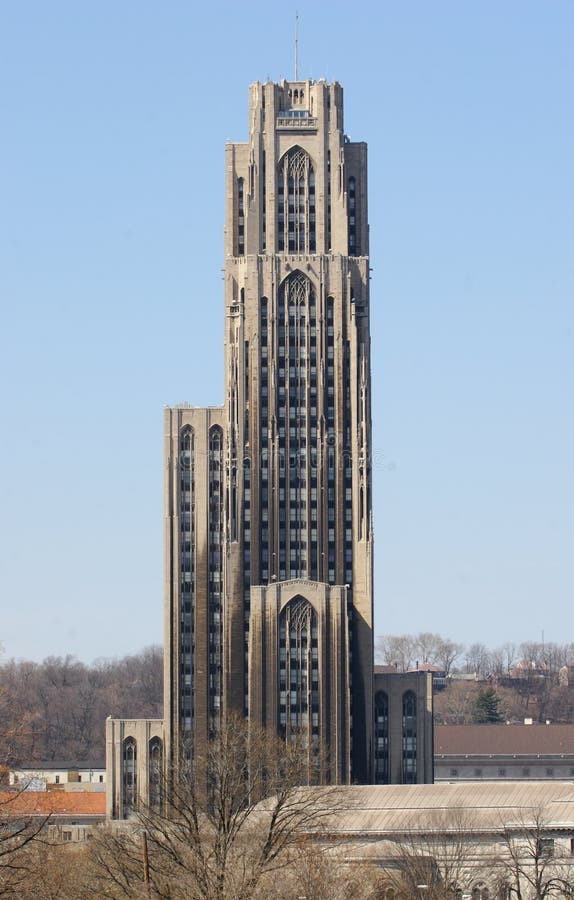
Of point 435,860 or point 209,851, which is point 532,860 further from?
point 209,851

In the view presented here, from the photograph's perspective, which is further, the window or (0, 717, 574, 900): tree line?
the window

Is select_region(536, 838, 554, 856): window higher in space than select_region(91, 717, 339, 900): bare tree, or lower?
lower

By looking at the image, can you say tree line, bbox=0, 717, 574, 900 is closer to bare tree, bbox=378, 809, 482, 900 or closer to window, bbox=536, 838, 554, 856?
bare tree, bbox=378, 809, 482, 900

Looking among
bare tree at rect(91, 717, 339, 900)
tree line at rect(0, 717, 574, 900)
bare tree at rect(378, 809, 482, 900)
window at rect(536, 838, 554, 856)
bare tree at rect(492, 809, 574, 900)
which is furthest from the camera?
window at rect(536, 838, 554, 856)

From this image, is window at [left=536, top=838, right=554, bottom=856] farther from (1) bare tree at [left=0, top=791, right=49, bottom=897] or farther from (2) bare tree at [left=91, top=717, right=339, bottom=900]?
(1) bare tree at [left=0, top=791, right=49, bottom=897]

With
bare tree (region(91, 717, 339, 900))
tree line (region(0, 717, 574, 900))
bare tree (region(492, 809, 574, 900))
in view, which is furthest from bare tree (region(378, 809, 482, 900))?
bare tree (region(91, 717, 339, 900))

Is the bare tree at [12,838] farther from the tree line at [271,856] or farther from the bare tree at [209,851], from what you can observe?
the bare tree at [209,851]

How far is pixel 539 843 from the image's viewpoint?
174 m

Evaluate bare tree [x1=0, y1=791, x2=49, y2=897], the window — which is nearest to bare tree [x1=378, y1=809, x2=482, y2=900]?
the window

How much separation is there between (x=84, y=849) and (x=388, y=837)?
2949 cm

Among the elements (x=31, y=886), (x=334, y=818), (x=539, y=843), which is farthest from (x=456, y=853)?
(x=31, y=886)

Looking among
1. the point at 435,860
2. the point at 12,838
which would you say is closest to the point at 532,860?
the point at 435,860

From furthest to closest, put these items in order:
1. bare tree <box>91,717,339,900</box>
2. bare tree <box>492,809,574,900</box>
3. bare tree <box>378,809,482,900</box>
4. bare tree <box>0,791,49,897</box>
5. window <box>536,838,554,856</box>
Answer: window <box>536,838,554,856</box> → bare tree <box>492,809,574,900</box> → bare tree <box>378,809,482,900</box> → bare tree <box>91,717,339,900</box> → bare tree <box>0,791,49,897</box>

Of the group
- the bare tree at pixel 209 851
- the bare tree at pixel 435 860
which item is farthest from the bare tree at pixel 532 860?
the bare tree at pixel 209 851
